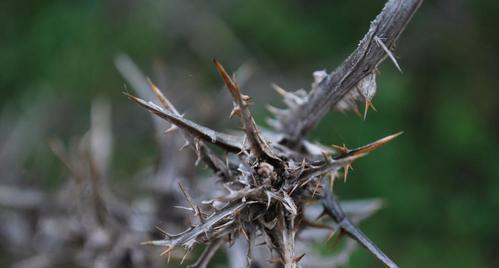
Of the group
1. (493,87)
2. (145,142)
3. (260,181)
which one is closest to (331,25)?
(493,87)

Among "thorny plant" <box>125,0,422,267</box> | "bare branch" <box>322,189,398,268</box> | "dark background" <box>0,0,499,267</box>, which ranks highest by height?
"dark background" <box>0,0,499,267</box>

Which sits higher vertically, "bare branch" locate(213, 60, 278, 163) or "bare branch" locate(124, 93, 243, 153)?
"bare branch" locate(124, 93, 243, 153)

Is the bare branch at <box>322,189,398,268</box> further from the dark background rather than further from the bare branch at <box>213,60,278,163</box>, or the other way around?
the dark background

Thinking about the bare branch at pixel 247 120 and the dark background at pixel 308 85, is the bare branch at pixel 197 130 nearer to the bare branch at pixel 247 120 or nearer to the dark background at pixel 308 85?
the bare branch at pixel 247 120

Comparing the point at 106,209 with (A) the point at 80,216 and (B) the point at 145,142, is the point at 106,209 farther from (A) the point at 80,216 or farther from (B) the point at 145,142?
(B) the point at 145,142

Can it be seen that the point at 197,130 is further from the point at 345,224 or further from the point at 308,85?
the point at 308,85

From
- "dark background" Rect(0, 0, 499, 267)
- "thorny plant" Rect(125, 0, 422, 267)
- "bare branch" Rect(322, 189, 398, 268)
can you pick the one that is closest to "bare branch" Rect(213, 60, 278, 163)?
"thorny plant" Rect(125, 0, 422, 267)
